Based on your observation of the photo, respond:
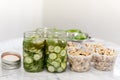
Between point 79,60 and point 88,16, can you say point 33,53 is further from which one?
point 88,16

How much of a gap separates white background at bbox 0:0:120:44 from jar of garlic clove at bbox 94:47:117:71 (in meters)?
1.51

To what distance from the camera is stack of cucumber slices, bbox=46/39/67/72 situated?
1.06 metres

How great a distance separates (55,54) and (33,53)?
0.11m

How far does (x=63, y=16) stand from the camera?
3.11 metres

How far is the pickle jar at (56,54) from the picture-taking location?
106cm

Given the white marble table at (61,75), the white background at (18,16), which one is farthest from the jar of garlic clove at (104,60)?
the white background at (18,16)

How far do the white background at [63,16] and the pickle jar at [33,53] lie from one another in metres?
1.71

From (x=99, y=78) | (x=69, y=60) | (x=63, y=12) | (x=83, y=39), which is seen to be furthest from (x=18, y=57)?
(x=63, y=12)

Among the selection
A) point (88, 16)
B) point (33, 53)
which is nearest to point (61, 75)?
point (33, 53)

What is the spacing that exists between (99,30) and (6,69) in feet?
6.10

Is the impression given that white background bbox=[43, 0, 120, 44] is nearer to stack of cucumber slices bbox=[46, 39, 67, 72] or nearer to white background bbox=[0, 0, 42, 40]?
white background bbox=[0, 0, 42, 40]

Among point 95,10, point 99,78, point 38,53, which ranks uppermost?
point 95,10

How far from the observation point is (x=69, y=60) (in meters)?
1.12

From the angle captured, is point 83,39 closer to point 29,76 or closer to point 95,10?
point 29,76
